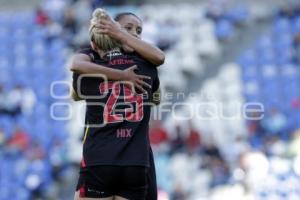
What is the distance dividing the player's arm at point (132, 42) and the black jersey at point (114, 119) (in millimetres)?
82

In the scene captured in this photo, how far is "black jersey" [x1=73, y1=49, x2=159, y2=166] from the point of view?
Answer: 4180mm

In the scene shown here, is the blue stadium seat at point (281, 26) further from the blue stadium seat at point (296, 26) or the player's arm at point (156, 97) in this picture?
the player's arm at point (156, 97)

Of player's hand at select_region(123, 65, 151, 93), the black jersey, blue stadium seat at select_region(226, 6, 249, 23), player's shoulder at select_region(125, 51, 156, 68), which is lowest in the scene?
the black jersey

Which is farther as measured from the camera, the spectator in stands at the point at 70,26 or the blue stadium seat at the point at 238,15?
the spectator in stands at the point at 70,26

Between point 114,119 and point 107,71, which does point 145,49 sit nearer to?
point 107,71

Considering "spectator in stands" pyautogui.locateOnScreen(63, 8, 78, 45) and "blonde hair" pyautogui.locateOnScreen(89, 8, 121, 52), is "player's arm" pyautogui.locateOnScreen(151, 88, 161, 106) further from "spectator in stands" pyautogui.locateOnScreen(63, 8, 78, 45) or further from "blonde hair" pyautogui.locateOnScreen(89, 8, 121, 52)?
"spectator in stands" pyautogui.locateOnScreen(63, 8, 78, 45)

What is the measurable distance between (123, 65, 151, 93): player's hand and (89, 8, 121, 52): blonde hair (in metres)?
0.16

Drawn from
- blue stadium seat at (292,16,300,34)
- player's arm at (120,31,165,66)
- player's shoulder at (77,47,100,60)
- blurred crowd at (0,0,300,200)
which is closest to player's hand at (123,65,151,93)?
player's arm at (120,31,165,66)

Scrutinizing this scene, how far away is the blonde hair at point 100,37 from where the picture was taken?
4.14 m

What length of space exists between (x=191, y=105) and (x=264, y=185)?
2373 mm

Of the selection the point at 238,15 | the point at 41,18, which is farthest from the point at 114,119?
the point at 41,18

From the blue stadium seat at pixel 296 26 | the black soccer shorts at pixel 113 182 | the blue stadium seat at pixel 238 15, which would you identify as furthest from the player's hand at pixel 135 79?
the blue stadium seat at pixel 238 15

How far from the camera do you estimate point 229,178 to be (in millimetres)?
11891

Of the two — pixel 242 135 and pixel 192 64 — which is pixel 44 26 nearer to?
pixel 192 64
